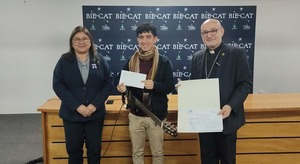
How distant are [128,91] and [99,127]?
418 millimetres

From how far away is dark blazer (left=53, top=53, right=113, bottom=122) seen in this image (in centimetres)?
223

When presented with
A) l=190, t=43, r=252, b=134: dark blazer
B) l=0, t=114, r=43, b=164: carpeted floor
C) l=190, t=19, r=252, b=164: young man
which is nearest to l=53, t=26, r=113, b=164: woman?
l=190, t=19, r=252, b=164: young man

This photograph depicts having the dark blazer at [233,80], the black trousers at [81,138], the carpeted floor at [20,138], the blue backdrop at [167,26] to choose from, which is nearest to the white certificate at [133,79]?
the black trousers at [81,138]

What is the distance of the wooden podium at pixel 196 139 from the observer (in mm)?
2719

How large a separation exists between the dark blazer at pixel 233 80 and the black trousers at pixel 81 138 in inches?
41.5

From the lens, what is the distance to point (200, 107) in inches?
77.2

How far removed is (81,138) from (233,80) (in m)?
1.31

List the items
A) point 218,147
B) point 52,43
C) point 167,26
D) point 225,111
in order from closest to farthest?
point 225,111, point 218,147, point 167,26, point 52,43

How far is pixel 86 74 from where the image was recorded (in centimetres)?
228

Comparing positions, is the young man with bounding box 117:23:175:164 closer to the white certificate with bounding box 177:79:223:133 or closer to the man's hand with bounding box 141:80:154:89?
the man's hand with bounding box 141:80:154:89

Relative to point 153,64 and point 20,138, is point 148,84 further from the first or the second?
point 20,138

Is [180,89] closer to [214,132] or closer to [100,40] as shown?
[214,132]

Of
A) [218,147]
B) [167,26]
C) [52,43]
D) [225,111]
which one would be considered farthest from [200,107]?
[52,43]

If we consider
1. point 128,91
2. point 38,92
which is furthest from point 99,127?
point 38,92
